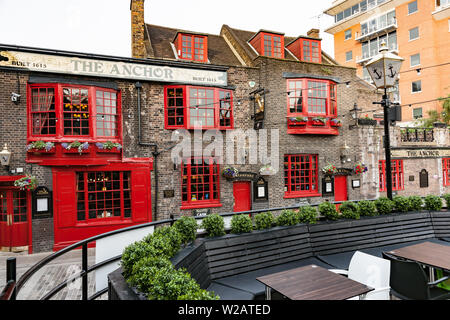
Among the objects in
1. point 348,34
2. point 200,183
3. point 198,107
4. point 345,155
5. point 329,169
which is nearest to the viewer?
point 198,107

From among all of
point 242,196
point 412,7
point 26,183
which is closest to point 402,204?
point 242,196

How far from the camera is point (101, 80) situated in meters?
10.4

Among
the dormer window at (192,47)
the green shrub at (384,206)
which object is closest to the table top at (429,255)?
the green shrub at (384,206)

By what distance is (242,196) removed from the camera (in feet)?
41.4

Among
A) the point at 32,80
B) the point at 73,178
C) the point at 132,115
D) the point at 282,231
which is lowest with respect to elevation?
the point at 282,231

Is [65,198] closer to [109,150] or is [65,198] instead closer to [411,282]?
[109,150]

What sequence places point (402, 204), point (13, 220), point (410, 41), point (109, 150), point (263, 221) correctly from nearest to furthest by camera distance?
point (263, 221)
point (402, 204)
point (13, 220)
point (109, 150)
point (410, 41)

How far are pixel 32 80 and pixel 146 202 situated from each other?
19.9 ft

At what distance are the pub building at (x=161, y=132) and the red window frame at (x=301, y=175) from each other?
0.18 ft

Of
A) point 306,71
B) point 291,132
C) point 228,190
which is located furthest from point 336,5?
point 228,190

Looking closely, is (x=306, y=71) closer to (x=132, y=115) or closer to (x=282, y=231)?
(x=132, y=115)

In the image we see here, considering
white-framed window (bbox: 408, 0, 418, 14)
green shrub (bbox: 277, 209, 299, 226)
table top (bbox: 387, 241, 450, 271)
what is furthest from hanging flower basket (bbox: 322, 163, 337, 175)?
white-framed window (bbox: 408, 0, 418, 14)

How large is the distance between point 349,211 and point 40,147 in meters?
10.2

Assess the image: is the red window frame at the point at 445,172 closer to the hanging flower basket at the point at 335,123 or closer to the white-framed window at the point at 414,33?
the hanging flower basket at the point at 335,123
